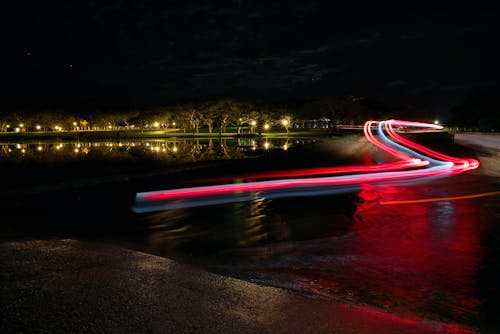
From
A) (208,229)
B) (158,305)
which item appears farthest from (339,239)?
(158,305)

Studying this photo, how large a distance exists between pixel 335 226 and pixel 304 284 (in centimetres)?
365

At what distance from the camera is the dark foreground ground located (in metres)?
3.77

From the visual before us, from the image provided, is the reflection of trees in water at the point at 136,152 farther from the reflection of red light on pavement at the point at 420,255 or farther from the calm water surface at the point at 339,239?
the reflection of red light on pavement at the point at 420,255

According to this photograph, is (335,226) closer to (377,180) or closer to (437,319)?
(437,319)

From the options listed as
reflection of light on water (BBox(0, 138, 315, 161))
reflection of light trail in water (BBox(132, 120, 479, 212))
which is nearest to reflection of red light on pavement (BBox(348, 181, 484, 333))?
reflection of light trail in water (BBox(132, 120, 479, 212))

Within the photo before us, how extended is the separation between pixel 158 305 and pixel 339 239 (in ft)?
14.0

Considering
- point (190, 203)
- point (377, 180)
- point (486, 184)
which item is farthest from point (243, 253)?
point (486, 184)

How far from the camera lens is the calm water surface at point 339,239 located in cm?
498

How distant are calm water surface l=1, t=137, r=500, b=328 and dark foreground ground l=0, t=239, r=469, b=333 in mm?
559

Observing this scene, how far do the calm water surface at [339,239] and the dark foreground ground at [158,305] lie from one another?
1.83ft

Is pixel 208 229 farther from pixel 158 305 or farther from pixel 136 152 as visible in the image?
pixel 136 152

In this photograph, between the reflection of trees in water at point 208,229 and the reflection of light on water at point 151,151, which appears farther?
the reflection of light on water at point 151,151

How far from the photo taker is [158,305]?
4207 mm

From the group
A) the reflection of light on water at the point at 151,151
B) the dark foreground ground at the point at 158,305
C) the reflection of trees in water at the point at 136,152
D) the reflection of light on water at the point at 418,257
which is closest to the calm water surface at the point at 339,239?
the reflection of light on water at the point at 418,257
